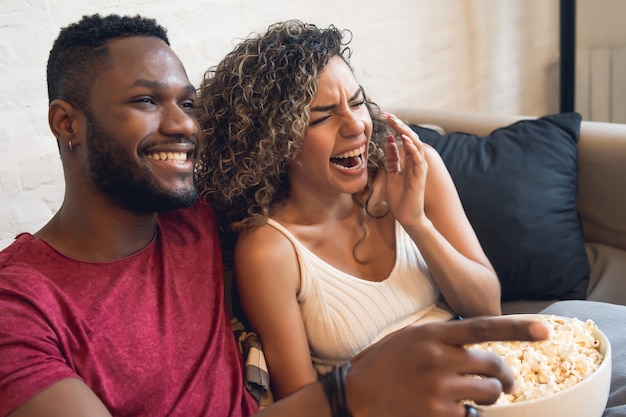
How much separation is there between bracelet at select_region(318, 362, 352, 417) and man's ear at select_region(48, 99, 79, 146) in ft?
2.11

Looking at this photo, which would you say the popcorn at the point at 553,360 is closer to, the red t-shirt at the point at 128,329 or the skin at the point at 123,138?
the red t-shirt at the point at 128,329

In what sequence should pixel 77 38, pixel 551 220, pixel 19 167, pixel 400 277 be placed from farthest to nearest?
pixel 551 220, pixel 19 167, pixel 400 277, pixel 77 38

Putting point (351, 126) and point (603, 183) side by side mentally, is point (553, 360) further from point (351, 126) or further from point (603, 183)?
point (603, 183)

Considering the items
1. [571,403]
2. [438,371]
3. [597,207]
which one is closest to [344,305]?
[571,403]

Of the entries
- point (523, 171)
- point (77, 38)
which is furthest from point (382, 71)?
point (77, 38)

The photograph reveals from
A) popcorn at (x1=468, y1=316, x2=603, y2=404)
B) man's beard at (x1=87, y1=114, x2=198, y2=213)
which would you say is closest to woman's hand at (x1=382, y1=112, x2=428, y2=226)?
popcorn at (x1=468, y1=316, x2=603, y2=404)

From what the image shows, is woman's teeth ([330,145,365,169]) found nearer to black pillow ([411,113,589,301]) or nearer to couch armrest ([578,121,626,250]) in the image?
black pillow ([411,113,589,301])

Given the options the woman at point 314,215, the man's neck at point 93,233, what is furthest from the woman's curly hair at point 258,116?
the man's neck at point 93,233

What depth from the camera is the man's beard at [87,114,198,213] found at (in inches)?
48.8

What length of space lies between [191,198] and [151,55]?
10.0 inches

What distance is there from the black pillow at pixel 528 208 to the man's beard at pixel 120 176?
88 centimetres

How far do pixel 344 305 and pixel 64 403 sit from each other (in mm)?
584

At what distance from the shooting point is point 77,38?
1268 millimetres

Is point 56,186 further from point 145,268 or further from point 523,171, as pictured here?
point 523,171
